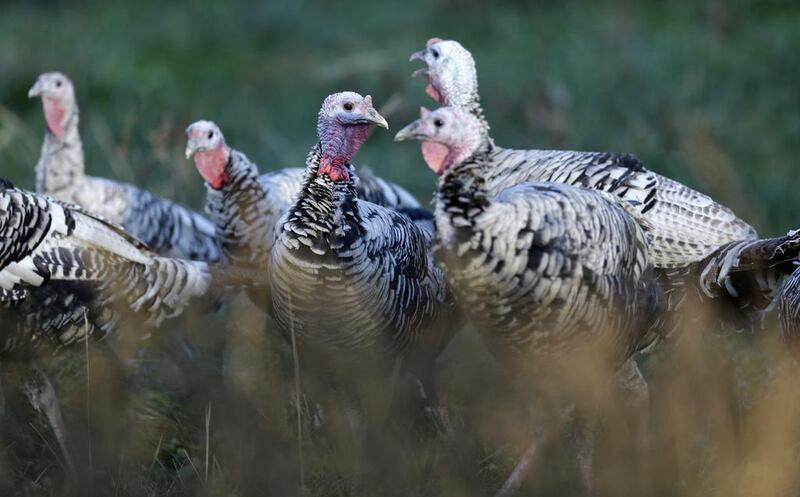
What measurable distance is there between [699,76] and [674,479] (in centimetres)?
439

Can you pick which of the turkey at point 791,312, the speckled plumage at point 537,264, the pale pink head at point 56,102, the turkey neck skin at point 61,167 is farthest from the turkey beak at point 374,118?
the pale pink head at point 56,102

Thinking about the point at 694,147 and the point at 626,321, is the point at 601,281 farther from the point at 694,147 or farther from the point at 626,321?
the point at 694,147

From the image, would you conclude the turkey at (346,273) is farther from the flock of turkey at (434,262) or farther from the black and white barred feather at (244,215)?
the black and white barred feather at (244,215)

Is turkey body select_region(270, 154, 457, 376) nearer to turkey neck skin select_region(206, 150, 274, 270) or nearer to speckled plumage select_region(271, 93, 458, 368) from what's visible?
speckled plumage select_region(271, 93, 458, 368)

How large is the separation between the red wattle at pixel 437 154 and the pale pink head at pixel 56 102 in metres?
2.59

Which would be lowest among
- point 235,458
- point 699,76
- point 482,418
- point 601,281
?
point 235,458

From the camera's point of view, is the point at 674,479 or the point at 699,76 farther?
the point at 699,76

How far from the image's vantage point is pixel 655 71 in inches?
302

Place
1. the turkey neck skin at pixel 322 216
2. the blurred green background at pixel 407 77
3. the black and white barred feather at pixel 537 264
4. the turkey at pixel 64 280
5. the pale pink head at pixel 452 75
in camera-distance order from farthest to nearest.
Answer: the blurred green background at pixel 407 77
the pale pink head at pixel 452 75
the turkey at pixel 64 280
the turkey neck skin at pixel 322 216
the black and white barred feather at pixel 537 264

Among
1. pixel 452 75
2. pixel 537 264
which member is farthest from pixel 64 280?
pixel 537 264

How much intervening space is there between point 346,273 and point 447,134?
1.95ft

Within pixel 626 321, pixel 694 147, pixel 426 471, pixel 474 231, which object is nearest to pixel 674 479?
pixel 626 321

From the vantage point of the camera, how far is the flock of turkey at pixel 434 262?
3438mm

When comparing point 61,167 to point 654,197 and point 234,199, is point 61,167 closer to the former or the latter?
point 234,199
